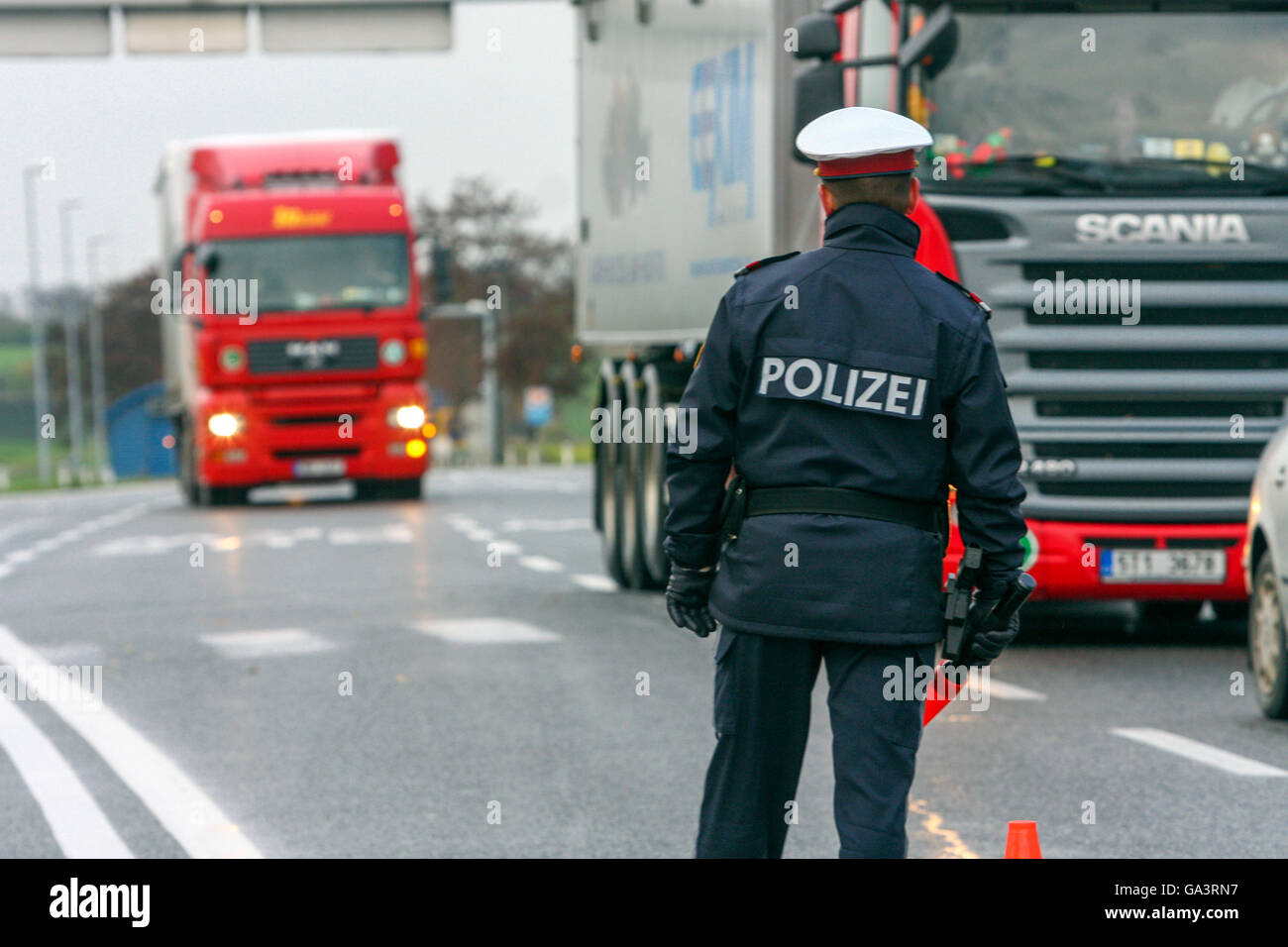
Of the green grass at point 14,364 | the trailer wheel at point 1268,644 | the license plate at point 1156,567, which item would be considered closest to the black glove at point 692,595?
the trailer wheel at point 1268,644

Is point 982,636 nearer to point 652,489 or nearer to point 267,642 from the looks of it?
point 267,642

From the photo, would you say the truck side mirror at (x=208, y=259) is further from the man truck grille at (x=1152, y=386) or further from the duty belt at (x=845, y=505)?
the duty belt at (x=845, y=505)

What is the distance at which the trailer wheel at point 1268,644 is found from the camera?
29.5ft

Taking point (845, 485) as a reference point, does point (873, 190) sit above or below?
above

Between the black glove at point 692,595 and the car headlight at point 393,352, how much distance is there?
22.4 metres

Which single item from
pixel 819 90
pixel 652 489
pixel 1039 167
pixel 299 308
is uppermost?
pixel 819 90

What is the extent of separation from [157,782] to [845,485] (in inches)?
168

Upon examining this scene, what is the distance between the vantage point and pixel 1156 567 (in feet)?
36.6

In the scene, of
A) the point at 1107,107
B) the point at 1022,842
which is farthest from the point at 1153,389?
the point at 1022,842
